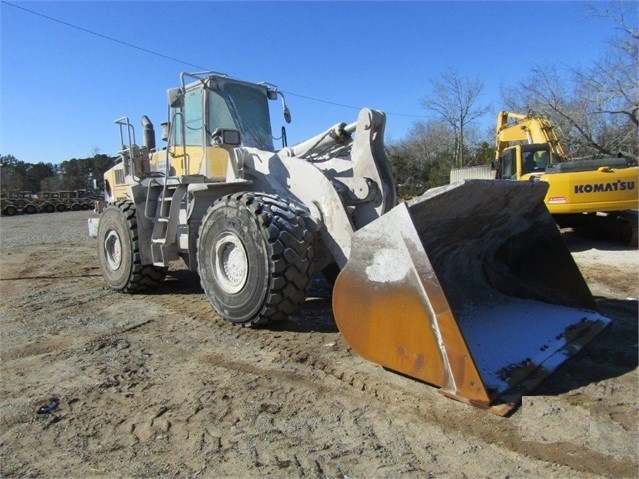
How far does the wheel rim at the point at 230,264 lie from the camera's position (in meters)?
4.61

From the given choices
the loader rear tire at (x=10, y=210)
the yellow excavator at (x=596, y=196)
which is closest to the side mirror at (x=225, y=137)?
the yellow excavator at (x=596, y=196)

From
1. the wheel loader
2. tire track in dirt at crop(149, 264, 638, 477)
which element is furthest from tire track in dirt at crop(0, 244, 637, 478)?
the wheel loader

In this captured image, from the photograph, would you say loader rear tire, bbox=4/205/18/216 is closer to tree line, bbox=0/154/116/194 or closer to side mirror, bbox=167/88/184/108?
tree line, bbox=0/154/116/194

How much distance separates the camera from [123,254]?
6.64m

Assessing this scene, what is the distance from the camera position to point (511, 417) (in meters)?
2.83

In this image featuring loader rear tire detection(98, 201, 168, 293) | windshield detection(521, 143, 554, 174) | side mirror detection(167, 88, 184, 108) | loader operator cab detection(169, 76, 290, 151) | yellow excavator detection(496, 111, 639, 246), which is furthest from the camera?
windshield detection(521, 143, 554, 174)

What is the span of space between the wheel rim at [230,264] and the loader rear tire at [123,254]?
6.95ft

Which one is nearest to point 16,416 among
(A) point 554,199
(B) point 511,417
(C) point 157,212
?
(B) point 511,417

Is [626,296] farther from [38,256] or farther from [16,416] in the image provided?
[38,256]

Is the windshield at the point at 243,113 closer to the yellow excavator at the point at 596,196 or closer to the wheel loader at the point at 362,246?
the wheel loader at the point at 362,246

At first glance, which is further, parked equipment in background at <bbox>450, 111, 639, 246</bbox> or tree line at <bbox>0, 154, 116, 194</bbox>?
tree line at <bbox>0, 154, 116, 194</bbox>

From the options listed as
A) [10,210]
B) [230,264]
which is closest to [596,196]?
[230,264]

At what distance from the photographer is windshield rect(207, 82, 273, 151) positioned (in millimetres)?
5992

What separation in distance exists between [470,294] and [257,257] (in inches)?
75.4
